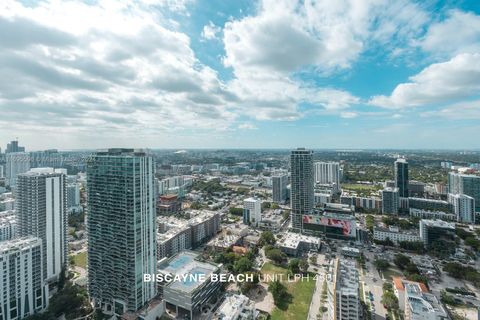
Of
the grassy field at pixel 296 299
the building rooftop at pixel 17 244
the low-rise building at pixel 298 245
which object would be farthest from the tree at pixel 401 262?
the building rooftop at pixel 17 244

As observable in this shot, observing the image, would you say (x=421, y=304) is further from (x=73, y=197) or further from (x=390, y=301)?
(x=73, y=197)

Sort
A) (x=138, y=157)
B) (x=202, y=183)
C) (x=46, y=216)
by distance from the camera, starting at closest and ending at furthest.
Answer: (x=138, y=157) < (x=46, y=216) < (x=202, y=183)

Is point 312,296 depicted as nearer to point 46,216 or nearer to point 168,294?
point 168,294

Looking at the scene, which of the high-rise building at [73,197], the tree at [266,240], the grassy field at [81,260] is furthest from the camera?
the high-rise building at [73,197]

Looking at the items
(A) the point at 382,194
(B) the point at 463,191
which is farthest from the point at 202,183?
(B) the point at 463,191

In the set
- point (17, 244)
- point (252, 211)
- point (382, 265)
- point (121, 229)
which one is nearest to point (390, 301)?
point (382, 265)

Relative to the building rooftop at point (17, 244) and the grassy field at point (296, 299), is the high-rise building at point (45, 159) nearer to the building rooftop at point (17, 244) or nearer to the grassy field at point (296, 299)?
the building rooftop at point (17, 244)
